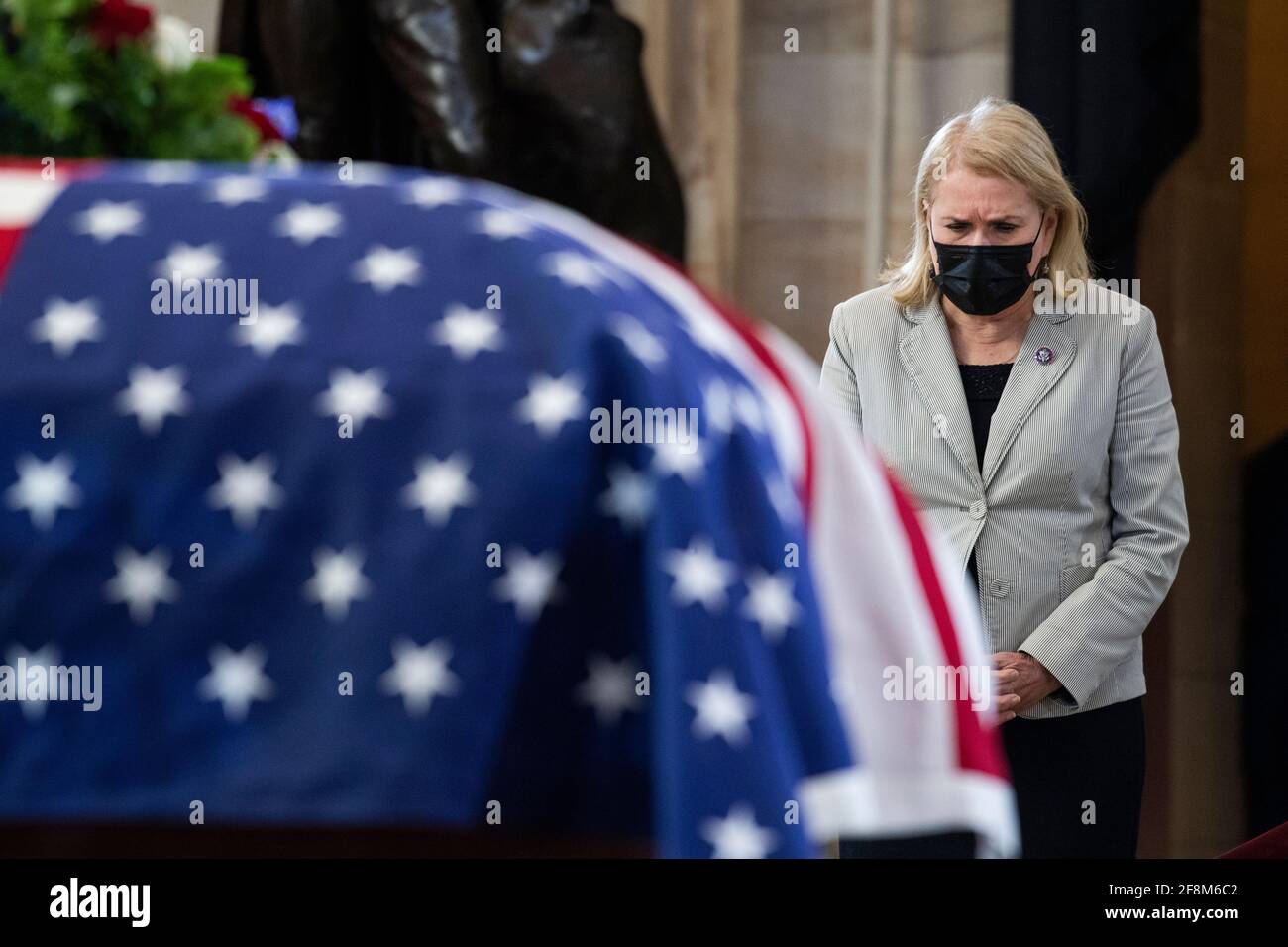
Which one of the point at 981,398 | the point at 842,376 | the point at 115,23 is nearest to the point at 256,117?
the point at 115,23

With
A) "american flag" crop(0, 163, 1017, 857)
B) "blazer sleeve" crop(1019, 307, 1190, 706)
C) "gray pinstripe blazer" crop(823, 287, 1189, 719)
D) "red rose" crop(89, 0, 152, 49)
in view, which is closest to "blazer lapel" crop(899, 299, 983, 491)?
"gray pinstripe blazer" crop(823, 287, 1189, 719)

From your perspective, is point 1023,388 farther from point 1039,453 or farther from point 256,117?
point 256,117

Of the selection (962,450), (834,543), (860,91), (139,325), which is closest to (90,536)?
(139,325)

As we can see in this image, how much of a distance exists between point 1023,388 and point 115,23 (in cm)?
83

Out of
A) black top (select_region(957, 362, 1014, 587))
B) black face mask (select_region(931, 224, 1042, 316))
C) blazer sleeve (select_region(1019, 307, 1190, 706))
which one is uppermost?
black face mask (select_region(931, 224, 1042, 316))

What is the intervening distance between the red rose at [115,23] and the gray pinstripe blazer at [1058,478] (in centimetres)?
69

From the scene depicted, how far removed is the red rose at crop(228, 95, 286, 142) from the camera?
1229mm

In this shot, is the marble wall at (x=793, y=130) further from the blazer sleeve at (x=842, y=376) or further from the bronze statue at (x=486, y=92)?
the blazer sleeve at (x=842, y=376)

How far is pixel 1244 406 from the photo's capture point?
7.09 feet

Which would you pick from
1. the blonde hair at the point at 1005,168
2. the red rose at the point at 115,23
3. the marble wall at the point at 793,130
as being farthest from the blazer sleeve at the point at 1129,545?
the marble wall at the point at 793,130

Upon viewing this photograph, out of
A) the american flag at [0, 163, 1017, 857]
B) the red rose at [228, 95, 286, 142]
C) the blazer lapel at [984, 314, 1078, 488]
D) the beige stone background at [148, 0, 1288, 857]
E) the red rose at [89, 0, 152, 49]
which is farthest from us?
the beige stone background at [148, 0, 1288, 857]

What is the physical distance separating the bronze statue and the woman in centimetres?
98

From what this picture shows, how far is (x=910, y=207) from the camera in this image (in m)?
2.46

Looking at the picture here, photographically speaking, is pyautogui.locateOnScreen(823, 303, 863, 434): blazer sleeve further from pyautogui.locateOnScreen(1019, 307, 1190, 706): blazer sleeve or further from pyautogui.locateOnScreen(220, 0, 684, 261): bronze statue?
pyautogui.locateOnScreen(220, 0, 684, 261): bronze statue
